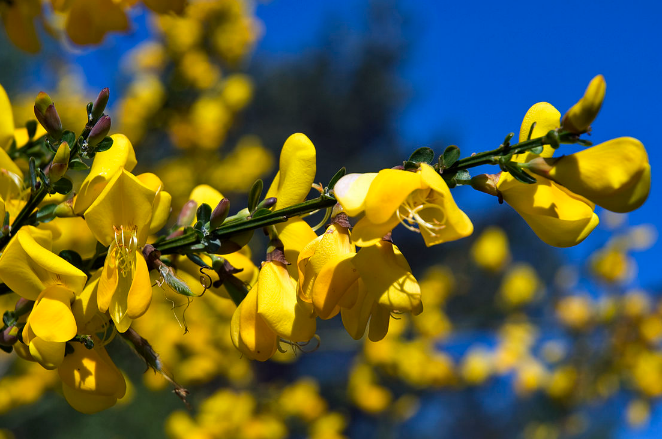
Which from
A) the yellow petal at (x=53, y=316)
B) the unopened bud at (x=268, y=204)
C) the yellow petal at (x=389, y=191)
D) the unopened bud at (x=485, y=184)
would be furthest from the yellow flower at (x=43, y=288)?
the unopened bud at (x=485, y=184)

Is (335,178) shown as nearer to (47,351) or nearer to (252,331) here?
(252,331)

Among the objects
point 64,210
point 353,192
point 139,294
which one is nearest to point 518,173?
point 353,192

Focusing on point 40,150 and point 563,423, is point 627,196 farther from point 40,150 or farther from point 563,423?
point 563,423

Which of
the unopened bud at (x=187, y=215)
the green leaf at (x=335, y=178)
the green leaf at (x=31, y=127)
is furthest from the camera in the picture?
the green leaf at (x=31, y=127)

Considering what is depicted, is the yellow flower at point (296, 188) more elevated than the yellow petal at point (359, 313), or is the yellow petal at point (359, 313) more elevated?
the yellow flower at point (296, 188)

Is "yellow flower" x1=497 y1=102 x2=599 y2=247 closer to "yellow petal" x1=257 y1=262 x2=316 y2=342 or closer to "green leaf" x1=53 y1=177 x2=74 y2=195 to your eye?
"yellow petal" x1=257 y1=262 x2=316 y2=342

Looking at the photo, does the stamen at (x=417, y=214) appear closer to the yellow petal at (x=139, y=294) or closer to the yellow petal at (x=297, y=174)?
the yellow petal at (x=297, y=174)

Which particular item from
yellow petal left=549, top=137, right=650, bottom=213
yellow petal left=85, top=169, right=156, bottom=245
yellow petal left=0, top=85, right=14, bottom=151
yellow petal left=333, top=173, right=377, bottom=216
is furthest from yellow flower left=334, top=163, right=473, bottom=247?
yellow petal left=0, top=85, right=14, bottom=151
